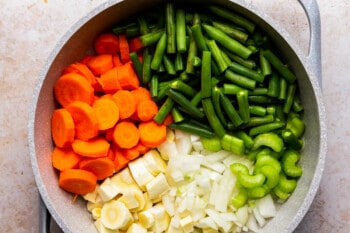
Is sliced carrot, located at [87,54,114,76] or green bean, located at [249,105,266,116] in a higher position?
sliced carrot, located at [87,54,114,76]

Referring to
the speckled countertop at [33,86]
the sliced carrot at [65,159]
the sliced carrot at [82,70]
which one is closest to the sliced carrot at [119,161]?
the sliced carrot at [65,159]

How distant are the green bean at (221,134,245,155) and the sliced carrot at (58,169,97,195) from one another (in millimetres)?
389

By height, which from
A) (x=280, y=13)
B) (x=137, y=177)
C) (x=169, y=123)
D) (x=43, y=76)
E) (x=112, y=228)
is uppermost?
(x=280, y=13)

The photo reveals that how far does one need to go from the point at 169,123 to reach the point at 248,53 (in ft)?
1.01

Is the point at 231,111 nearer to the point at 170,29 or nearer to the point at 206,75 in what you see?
the point at 206,75

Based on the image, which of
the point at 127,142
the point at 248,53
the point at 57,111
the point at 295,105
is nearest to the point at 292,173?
the point at 295,105

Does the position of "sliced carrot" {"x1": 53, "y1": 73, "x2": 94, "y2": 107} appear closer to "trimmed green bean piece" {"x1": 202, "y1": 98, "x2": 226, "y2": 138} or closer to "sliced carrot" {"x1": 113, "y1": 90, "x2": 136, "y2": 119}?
"sliced carrot" {"x1": 113, "y1": 90, "x2": 136, "y2": 119}

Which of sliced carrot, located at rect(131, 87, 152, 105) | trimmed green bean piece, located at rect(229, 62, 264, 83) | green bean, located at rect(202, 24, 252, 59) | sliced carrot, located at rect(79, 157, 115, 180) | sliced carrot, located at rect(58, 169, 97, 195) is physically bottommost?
sliced carrot, located at rect(58, 169, 97, 195)

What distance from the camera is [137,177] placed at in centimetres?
171

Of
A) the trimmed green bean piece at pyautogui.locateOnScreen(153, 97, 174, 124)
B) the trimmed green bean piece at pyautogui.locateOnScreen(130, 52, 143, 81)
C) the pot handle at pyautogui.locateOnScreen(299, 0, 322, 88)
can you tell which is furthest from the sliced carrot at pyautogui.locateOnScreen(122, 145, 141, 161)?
the pot handle at pyautogui.locateOnScreen(299, 0, 322, 88)

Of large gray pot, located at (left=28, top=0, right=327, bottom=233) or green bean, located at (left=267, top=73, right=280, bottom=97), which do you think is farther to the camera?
green bean, located at (left=267, top=73, right=280, bottom=97)

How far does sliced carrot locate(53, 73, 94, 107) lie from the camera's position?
1674 millimetres

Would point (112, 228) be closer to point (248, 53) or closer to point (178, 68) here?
point (178, 68)

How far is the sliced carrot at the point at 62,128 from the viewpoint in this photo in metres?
1.65
